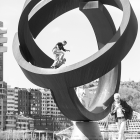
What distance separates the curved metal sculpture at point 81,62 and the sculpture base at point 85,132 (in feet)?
1.14

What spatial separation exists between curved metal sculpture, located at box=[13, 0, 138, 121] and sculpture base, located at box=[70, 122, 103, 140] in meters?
0.35

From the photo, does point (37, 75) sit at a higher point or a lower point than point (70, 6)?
lower

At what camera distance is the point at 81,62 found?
1841 cm

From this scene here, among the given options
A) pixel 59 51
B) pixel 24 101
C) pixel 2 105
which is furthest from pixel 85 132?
pixel 24 101

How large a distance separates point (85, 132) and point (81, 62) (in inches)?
153

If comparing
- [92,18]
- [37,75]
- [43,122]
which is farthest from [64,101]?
[43,122]

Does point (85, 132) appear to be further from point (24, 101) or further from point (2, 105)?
point (24, 101)

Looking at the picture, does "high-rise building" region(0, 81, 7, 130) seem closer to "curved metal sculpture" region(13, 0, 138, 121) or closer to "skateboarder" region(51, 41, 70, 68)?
"curved metal sculpture" region(13, 0, 138, 121)

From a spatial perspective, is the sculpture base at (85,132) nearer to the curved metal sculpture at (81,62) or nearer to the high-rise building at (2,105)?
the curved metal sculpture at (81,62)

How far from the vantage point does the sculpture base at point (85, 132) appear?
20672 millimetres

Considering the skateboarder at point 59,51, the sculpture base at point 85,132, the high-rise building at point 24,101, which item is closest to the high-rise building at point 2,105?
the high-rise building at point 24,101

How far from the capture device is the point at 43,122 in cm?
14388

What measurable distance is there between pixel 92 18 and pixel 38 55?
3.13m

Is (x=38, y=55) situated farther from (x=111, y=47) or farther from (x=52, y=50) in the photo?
(x=111, y=47)
